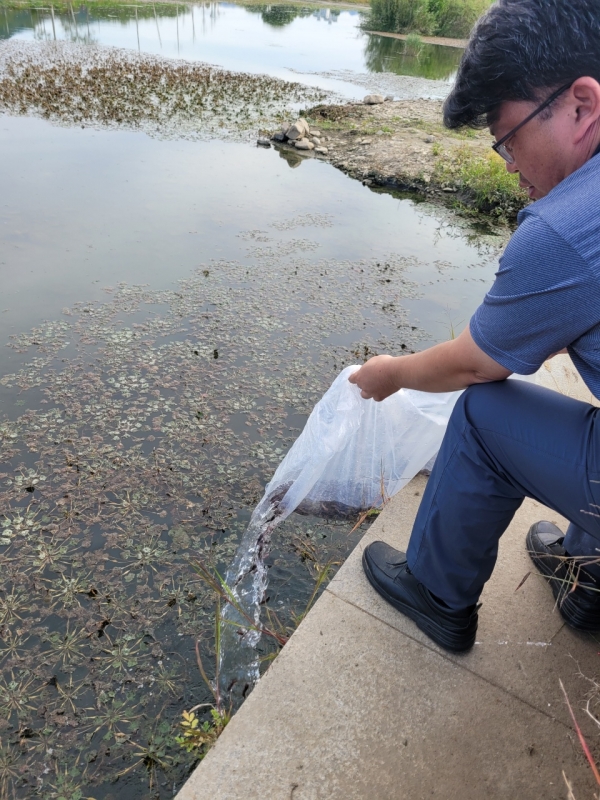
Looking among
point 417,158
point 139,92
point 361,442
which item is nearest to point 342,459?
point 361,442

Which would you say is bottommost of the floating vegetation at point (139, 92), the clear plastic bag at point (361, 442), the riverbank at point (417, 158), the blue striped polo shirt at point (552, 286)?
the riverbank at point (417, 158)

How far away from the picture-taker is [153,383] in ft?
8.09

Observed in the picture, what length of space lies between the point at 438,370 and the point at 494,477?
0.23 meters

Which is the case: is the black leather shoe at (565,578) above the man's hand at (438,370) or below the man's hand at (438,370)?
below

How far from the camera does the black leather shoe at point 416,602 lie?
1.18 metres

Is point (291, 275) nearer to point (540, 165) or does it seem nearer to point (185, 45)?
point (540, 165)

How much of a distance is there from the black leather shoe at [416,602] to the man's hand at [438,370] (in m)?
0.39

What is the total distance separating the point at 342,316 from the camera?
3180 millimetres

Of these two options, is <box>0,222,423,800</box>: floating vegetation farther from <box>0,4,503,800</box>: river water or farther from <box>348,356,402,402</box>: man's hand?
<box>348,356,402,402</box>: man's hand

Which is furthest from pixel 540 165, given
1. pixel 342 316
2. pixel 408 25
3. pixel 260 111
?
pixel 408 25

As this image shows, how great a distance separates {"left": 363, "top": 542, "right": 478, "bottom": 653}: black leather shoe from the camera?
3.86ft

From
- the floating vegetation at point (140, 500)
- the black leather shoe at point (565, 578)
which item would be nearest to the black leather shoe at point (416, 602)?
the black leather shoe at point (565, 578)

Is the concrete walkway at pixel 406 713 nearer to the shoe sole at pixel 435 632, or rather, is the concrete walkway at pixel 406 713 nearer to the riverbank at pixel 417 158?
the shoe sole at pixel 435 632

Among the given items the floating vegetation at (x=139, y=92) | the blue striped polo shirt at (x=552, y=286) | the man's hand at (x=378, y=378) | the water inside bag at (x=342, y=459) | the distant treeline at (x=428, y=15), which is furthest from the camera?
the distant treeline at (x=428, y=15)
